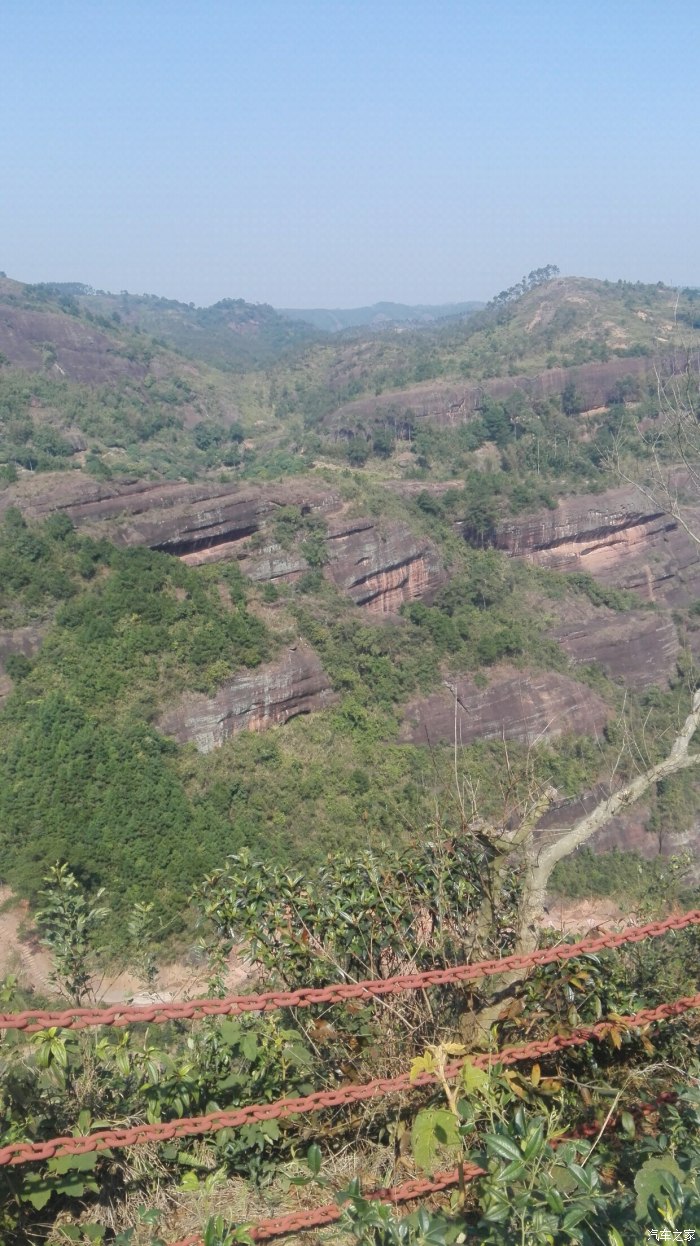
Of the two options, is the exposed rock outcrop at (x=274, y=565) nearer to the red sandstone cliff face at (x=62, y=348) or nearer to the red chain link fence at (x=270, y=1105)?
the red chain link fence at (x=270, y=1105)

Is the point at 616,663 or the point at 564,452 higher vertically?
the point at 564,452

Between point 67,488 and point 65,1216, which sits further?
point 67,488

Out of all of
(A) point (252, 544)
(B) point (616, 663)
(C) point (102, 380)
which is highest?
→ (C) point (102, 380)

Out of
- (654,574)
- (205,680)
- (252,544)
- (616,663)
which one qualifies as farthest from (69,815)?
(654,574)

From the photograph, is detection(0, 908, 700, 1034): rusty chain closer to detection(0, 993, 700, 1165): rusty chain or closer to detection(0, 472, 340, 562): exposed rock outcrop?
detection(0, 993, 700, 1165): rusty chain

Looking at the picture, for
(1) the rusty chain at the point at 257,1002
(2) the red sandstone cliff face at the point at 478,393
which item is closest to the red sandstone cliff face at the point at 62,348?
(2) the red sandstone cliff face at the point at 478,393

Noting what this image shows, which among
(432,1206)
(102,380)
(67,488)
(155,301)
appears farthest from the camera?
(155,301)

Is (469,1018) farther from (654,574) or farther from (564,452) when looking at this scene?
(564,452)
